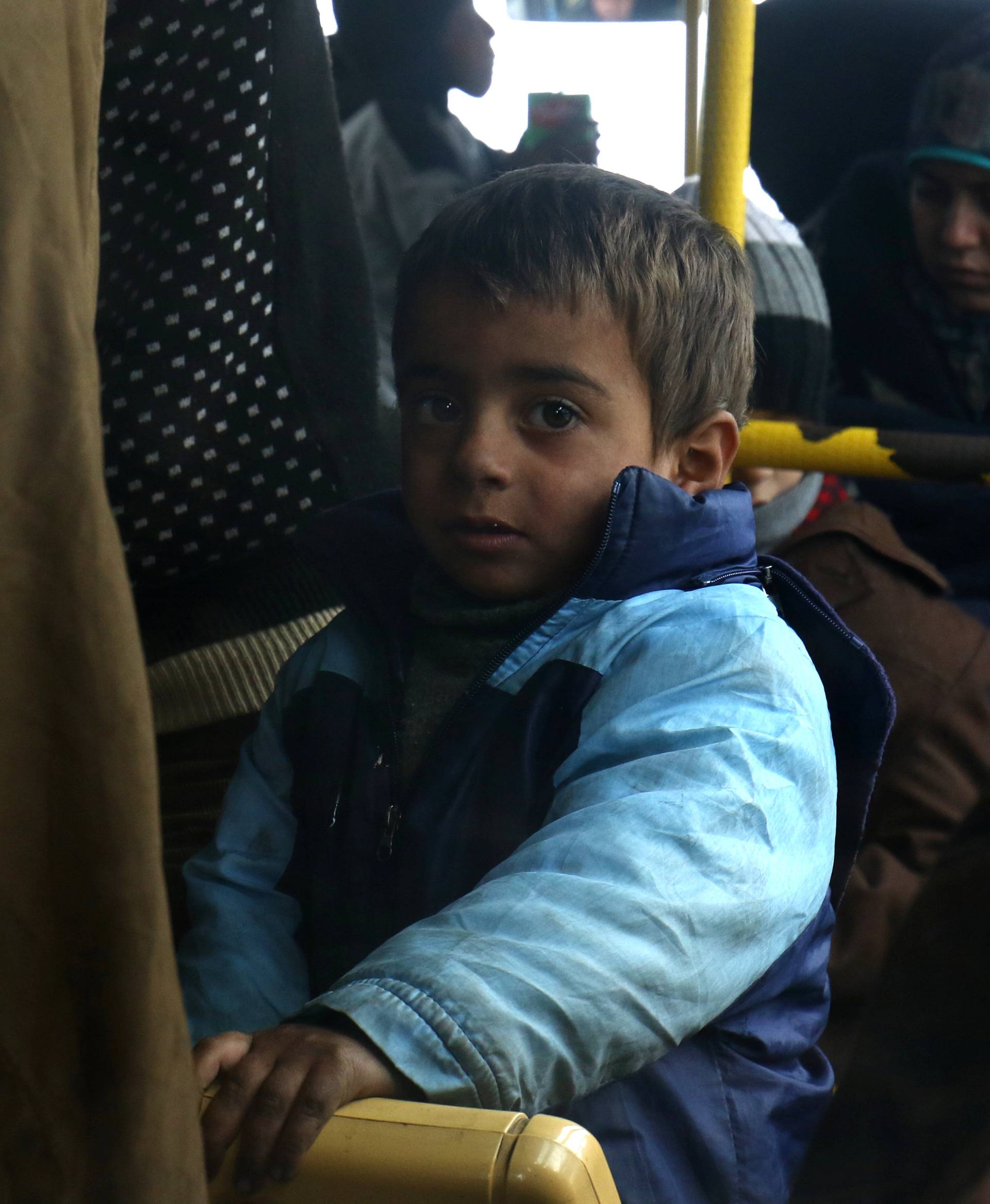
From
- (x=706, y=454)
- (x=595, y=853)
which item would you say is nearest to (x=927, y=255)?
(x=706, y=454)

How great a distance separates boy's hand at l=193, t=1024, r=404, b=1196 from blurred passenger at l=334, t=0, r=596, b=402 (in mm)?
1480

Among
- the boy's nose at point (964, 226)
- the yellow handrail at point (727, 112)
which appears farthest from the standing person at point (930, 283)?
the yellow handrail at point (727, 112)

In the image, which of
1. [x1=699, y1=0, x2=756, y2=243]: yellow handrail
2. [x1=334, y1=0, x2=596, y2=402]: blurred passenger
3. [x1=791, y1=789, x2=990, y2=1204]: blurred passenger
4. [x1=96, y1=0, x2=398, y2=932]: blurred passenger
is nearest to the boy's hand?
[x1=791, y1=789, x2=990, y2=1204]: blurred passenger

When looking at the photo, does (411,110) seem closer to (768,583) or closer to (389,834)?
(768,583)

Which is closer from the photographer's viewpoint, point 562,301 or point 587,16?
point 562,301

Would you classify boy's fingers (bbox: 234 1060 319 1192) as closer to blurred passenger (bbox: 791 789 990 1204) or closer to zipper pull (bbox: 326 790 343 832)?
blurred passenger (bbox: 791 789 990 1204)

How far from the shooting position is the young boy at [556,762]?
61 cm

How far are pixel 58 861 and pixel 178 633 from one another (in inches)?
31.6

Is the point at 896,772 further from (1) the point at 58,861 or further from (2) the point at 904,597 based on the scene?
(1) the point at 58,861

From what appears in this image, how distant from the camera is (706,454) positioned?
3.23ft

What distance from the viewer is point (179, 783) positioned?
117cm

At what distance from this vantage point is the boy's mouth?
882 mm

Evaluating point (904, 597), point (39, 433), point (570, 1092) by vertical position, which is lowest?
point (904, 597)

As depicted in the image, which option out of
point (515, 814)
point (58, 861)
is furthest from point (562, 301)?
point (58, 861)
